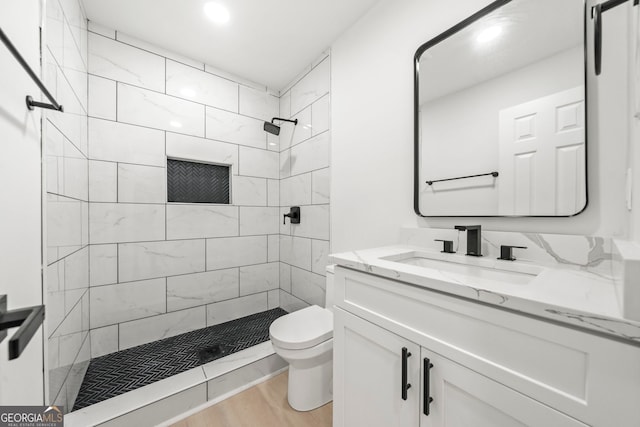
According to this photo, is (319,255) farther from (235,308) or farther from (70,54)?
(70,54)

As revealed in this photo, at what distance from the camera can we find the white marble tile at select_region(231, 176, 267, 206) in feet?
7.72

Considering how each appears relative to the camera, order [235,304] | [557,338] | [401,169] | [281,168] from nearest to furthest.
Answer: [557,338] < [401,169] < [235,304] < [281,168]

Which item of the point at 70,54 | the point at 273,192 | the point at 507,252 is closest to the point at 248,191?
the point at 273,192

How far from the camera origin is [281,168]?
262 centimetres

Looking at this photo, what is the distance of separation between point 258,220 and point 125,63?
1.63 metres

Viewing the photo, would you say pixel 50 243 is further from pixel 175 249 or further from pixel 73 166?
pixel 175 249

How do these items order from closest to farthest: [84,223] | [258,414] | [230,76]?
[258,414] → [84,223] → [230,76]

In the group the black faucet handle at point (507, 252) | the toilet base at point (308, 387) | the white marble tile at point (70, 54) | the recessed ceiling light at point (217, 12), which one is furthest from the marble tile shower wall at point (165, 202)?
the black faucet handle at point (507, 252)

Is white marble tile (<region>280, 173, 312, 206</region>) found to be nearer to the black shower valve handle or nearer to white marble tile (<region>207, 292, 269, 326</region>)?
the black shower valve handle

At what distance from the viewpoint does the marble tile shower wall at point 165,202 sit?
1.78 m

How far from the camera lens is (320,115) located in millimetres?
2107

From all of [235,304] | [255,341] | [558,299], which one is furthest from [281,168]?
[558,299]

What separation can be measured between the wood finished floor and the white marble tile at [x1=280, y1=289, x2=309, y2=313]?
30.6 inches

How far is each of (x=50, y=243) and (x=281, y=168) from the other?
6.15 feet
